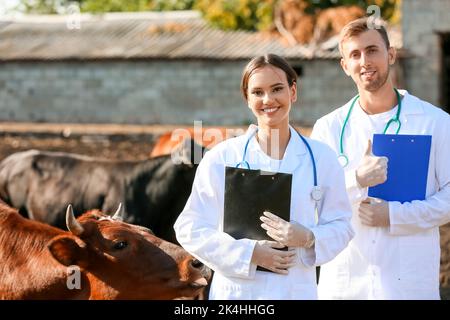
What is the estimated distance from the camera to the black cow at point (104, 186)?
8250mm

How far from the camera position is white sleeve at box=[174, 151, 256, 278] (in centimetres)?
331

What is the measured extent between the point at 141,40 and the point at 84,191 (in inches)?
805

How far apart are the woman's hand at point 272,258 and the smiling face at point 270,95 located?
19.5 inches

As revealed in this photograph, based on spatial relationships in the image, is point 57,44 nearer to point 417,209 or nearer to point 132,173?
point 132,173

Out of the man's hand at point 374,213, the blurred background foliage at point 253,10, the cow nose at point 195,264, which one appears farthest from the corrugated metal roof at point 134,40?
the man's hand at point 374,213

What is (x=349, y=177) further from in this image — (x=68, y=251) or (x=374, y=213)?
(x=68, y=251)

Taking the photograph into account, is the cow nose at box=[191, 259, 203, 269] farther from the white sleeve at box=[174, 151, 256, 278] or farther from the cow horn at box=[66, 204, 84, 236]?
the white sleeve at box=[174, 151, 256, 278]

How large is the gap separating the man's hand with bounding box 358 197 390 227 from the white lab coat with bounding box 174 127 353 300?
1.24 ft

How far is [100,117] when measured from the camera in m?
27.7

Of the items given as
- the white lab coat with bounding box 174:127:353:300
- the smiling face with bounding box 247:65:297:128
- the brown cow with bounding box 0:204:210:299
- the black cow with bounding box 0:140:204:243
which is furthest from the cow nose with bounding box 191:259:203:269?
the black cow with bounding box 0:140:204:243

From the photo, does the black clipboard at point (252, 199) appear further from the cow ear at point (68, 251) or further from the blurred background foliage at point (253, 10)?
the blurred background foliage at point (253, 10)

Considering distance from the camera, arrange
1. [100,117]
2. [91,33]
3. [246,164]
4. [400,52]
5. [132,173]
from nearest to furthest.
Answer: [246,164], [132,173], [400,52], [100,117], [91,33]

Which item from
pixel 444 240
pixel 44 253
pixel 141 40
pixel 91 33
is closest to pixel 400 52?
pixel 141 40

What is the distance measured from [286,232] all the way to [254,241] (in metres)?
0.13
